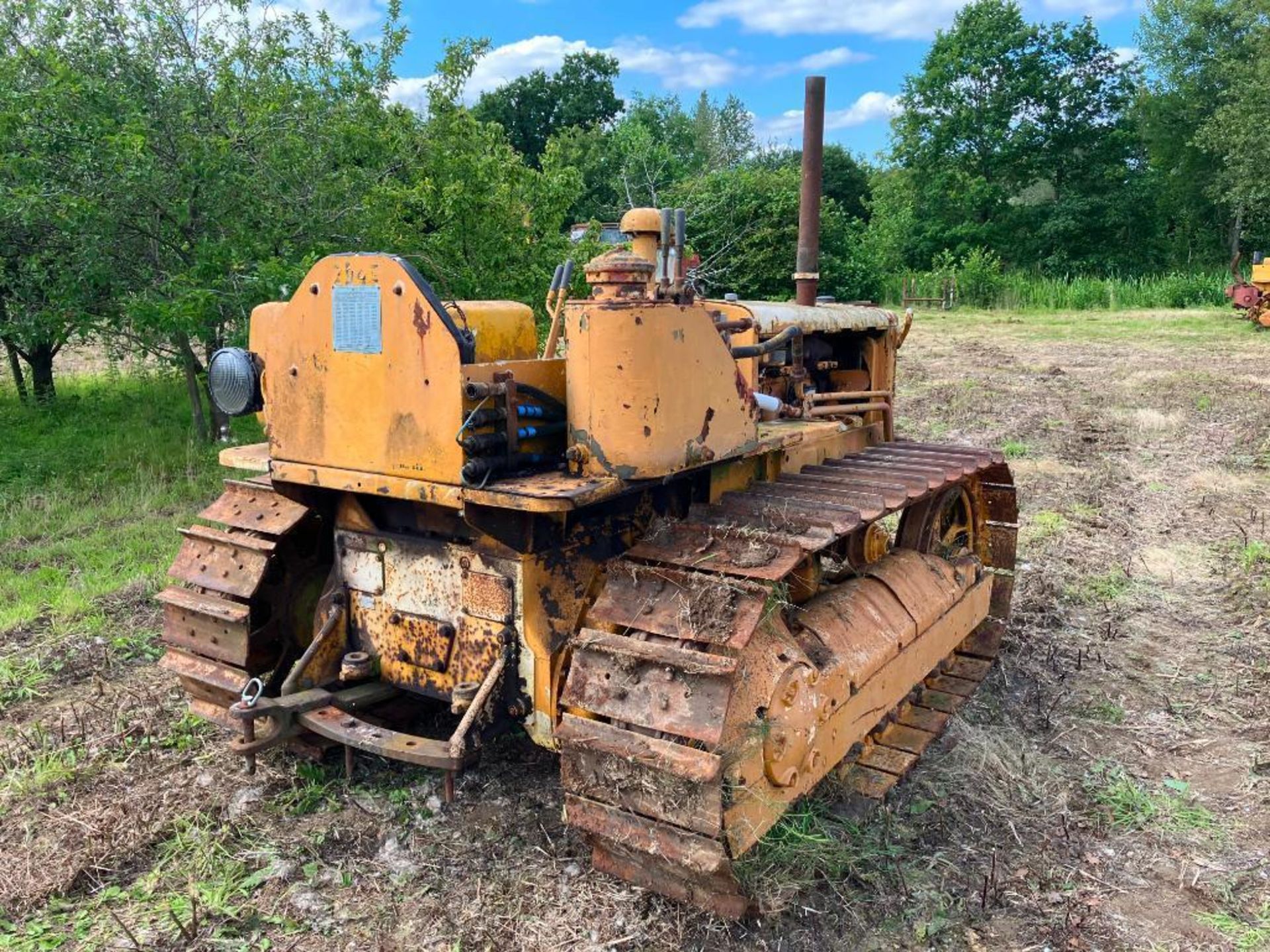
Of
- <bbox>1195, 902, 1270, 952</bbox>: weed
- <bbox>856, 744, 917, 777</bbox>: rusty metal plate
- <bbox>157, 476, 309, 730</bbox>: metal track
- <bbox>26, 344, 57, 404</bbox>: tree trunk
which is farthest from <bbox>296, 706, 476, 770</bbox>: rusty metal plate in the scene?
<bbox>26, 344, 57, 404</bbox>: tree trunk

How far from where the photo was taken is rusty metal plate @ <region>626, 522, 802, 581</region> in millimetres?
3074

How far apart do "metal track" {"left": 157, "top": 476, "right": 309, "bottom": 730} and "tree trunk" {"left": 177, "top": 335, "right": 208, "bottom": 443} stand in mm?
5687

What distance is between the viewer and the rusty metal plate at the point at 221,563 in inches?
152

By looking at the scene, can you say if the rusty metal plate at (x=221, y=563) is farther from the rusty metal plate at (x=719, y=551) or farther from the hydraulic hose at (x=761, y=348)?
the hydraulic hose at (x=761, y=348)

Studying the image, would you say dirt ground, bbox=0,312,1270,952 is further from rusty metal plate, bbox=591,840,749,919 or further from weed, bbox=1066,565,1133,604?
weed, bbox=1066,565,1133,604

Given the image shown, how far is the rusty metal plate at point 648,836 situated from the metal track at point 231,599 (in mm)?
1613

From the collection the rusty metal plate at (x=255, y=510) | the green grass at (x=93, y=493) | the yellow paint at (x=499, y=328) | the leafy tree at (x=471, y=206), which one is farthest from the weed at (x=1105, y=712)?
the leafy tree at (x=471, y=206)

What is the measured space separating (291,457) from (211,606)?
0.83 meters

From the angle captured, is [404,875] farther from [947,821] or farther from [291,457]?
[947,821]

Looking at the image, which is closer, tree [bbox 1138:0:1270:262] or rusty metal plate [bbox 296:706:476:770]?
rusty metal plate [bbox 296:706:476:770]

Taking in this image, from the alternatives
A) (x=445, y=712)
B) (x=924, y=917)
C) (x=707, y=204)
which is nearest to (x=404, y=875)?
(x=445, y=712)

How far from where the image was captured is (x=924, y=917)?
3.22 meters

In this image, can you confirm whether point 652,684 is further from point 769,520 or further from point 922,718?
point 922,718

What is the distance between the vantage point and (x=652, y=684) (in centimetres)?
287
